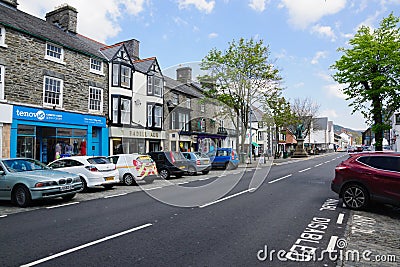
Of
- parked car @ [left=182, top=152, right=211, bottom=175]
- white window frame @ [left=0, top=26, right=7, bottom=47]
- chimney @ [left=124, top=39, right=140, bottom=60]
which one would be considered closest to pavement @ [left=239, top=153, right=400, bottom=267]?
parked car @ [left=182, top=152, right=211, bottom=175]

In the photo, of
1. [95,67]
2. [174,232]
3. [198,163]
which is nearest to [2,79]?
[95,67]

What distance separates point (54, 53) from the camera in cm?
1998

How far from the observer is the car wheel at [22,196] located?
29.6 feet

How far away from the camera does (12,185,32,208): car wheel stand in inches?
355

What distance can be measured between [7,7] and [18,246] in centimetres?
2010

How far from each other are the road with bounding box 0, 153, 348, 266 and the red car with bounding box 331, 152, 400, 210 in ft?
1.88

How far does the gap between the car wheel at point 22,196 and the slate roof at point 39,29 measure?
39.3ft

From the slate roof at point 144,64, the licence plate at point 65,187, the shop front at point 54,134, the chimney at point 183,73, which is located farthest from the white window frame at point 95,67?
the chimney at point 183,73

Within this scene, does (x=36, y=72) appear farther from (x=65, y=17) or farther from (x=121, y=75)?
(x=65, y=17)

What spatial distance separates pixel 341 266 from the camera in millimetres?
4504

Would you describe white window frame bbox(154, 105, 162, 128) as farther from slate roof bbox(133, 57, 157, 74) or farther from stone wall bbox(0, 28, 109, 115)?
slate roof bbox(133, 57, 157, 74)

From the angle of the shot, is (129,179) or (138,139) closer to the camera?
(138,139)

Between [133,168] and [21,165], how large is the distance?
16.9 feet

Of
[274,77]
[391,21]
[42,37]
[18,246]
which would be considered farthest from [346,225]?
[274,77]
